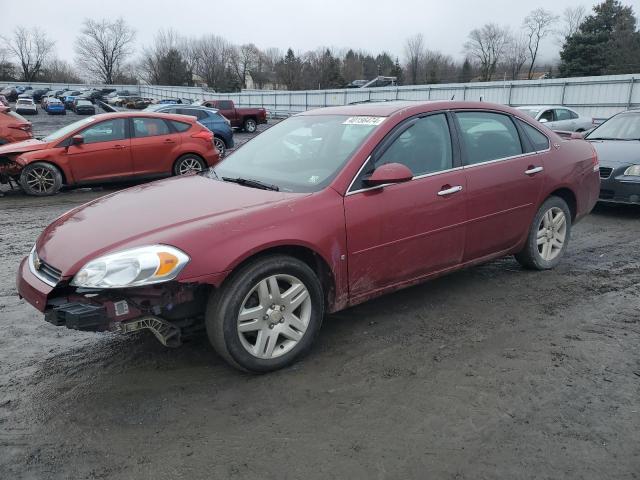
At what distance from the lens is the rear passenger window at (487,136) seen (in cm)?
435

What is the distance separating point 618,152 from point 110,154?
29.0 ft

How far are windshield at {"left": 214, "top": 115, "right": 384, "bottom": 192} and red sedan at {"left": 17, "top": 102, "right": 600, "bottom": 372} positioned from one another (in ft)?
0.05

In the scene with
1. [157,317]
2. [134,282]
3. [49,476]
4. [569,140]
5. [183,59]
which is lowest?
[49,476]

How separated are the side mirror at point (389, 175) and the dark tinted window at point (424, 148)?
0.20m

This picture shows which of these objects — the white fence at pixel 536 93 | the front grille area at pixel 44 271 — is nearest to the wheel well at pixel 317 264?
the front grille area at pixel 44 271

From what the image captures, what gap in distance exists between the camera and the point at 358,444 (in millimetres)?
2619

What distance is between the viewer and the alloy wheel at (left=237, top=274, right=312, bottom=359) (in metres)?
3.18

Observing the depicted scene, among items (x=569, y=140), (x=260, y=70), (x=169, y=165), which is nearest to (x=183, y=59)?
(x=260, y=70)

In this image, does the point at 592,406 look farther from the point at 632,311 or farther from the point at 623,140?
the point at 623,140

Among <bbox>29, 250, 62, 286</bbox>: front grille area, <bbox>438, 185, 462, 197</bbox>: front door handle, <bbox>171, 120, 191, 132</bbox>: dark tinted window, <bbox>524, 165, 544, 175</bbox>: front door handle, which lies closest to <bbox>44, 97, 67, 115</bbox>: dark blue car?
<bbox>171, 120, 191, 132</bbox>: dark tinted window

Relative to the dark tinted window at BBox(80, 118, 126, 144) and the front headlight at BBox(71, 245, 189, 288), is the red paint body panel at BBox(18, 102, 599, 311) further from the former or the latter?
the dark tinted window at BBox(80, 118, 126, 144)

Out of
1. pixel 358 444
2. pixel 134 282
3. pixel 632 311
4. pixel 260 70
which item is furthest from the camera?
pixel 260 70

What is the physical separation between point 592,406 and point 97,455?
8.69 feet

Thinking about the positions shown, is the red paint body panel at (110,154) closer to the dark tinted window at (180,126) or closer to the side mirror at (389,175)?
the dark tinted window at (180,126)
